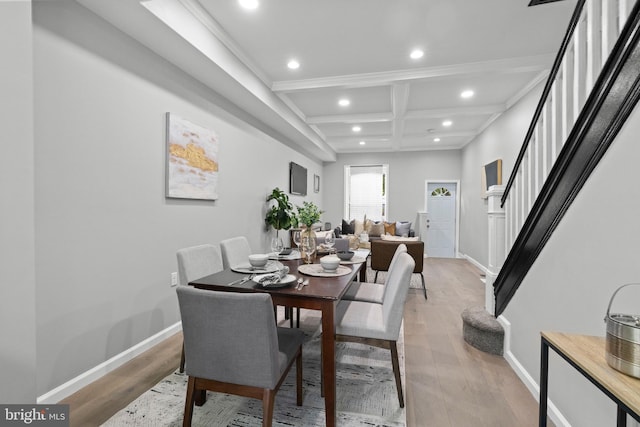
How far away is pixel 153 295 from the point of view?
2.43 m

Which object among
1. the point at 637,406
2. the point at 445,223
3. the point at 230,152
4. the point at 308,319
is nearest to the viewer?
the point at 637,406

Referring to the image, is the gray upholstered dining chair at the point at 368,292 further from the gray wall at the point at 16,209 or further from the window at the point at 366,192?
the window at the point at 366,192

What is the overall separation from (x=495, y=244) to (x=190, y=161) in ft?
9.62

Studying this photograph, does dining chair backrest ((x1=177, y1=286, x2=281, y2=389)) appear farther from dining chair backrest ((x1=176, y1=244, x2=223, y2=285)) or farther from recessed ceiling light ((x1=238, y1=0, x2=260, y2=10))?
recessed ceiling light ((x1=238, y1=0, x2=260, y2=10))

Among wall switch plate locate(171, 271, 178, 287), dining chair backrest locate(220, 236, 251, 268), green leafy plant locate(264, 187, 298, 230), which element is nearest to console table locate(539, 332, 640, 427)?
dining chair backrest locate(220, 236, 251, 268)

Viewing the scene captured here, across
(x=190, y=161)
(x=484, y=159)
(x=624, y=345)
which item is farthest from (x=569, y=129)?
(x=484, y=159)

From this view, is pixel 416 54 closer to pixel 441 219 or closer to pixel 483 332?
pixel 483 332

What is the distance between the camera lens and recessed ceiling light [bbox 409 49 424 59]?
115 inches

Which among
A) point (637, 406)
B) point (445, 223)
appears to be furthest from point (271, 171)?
point (445, 223)

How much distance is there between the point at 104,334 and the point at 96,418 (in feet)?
1.89

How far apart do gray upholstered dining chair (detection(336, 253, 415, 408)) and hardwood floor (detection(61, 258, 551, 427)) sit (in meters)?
0.29

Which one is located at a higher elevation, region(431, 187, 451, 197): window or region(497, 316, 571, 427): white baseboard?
region(431, 187, 451, 197): window

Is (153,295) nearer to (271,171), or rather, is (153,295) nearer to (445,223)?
(271,171)

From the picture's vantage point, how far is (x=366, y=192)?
8.03 metres
